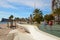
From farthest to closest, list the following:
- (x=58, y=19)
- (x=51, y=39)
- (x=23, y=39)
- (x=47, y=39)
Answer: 1. (x=58, y=19)
2. (x=23, y=39)
3. (x=47, y=39)
4. (x=51, y=39)

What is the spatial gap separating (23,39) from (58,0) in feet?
197

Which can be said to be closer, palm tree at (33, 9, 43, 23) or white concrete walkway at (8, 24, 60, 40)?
white concrete walkway at (8, 24, 60, 40)

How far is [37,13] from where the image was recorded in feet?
266

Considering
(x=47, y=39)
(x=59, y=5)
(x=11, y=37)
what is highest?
(x=59, y=5)

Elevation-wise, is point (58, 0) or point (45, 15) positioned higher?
point (58, 0)

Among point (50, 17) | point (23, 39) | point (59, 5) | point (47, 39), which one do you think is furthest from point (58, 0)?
point (47, 39)

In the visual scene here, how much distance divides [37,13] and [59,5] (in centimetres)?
1160

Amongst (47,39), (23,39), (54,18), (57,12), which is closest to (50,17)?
(54,18)

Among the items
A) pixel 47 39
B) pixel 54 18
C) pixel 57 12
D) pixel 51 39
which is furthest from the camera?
pixel 54 18

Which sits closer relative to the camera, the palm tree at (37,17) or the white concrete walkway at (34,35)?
the white concrete walkway at (34,35)

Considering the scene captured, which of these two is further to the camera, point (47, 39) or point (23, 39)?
point (23, 39)

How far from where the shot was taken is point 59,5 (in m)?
75.5

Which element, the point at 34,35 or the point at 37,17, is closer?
the point at 34,35

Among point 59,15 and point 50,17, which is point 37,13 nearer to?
point 50,17
